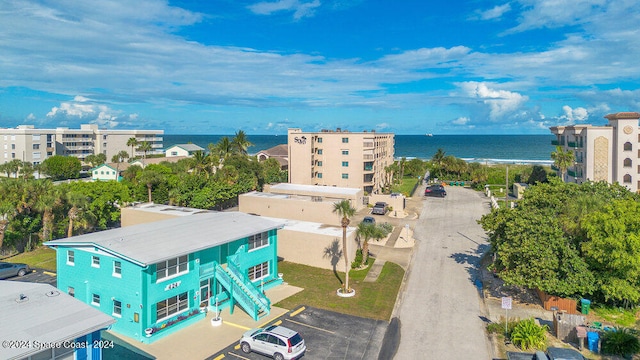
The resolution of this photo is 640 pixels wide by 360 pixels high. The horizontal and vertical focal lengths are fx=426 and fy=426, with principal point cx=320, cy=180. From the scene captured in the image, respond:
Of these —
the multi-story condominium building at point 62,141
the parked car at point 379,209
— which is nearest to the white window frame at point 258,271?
the parked car at point 379,209

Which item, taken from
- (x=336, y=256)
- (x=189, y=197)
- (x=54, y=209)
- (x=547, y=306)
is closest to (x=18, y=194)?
(x=54, y=209)

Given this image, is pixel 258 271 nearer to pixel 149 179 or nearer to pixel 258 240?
pixel 258 240

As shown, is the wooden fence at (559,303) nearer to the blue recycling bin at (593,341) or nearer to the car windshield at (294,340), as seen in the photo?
the blue recycling bin at (593,341)

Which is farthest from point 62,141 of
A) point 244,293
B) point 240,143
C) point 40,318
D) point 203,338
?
point 40,318

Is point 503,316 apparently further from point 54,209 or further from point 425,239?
point 54,209

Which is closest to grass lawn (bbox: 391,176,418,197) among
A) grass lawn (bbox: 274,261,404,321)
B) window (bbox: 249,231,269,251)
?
grass lawn (bbox: 274,261,404,321)

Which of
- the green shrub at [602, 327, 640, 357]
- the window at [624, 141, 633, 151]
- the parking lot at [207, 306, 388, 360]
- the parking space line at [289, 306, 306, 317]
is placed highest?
the window at [624, 141, 633, 151]

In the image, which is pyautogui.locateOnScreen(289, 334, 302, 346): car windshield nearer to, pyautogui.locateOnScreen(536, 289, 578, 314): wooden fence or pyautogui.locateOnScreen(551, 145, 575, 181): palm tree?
pyautogui.locateOnScreen(536, 289, 578, 314): wooden fence
